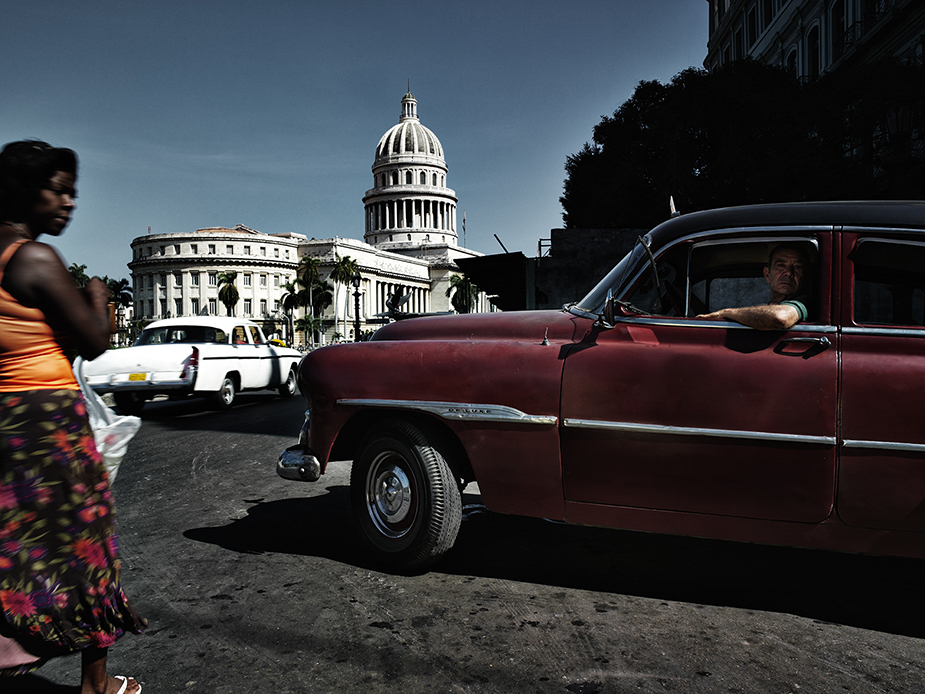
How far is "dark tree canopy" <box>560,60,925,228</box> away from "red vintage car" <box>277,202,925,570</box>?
17.9m

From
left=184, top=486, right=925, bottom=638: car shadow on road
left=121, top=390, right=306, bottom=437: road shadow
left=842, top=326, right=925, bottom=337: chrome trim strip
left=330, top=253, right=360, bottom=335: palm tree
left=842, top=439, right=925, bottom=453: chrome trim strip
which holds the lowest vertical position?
left=121, top=390, right=306, bottom=437: road shadow

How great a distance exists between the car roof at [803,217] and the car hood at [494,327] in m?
0.61

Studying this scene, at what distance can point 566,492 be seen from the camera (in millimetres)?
3260

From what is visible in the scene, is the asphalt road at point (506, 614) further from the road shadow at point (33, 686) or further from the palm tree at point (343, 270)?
the palm tree at point (343, 270)

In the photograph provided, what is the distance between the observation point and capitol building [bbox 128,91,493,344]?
103 m

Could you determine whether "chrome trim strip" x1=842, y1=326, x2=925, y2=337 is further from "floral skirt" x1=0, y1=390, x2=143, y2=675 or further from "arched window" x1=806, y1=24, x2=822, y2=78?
"arched window" x1=806, y1=24, x2=822, y2=78

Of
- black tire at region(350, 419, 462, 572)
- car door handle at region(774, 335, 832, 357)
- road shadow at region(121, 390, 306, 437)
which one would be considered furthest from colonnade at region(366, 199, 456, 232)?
car door handle at region(774, 335, 832, 357)

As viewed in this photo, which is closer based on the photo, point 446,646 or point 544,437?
point 446,646

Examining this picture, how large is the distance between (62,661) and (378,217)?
120742 millimetres

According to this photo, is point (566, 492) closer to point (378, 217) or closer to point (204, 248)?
point (204, 248)

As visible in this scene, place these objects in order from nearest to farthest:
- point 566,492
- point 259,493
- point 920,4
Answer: point 566,492 → point 259,493 → point 920,4

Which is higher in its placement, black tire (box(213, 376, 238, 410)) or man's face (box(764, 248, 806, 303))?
man's face (box(764, 248, 806, 303))

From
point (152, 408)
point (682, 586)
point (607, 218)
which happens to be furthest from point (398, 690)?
point (607, 218)

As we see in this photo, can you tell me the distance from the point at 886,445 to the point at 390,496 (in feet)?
7.68
